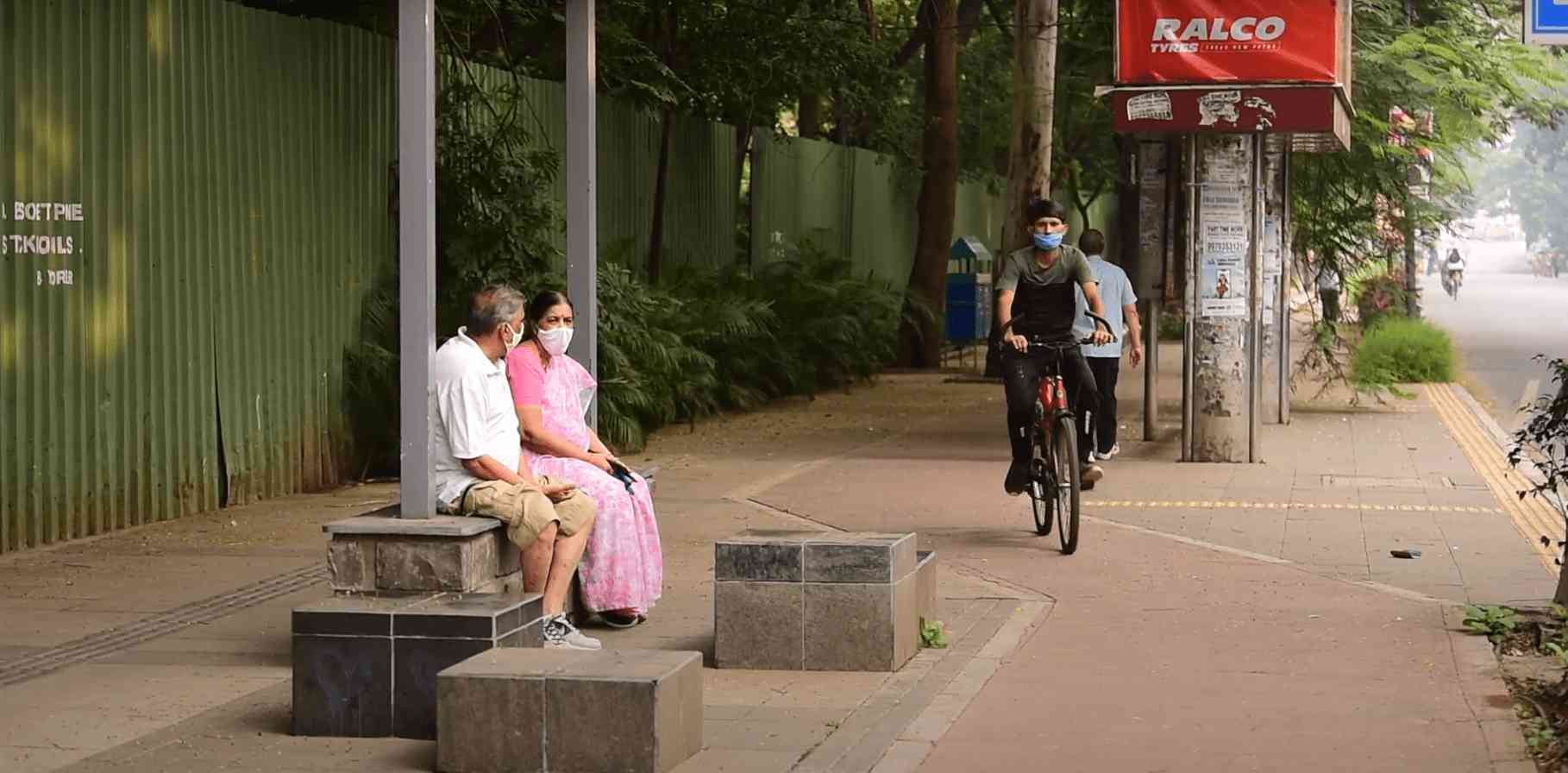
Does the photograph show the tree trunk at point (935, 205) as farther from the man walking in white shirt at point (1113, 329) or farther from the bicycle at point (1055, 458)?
the bicycle at point (1055, 458)

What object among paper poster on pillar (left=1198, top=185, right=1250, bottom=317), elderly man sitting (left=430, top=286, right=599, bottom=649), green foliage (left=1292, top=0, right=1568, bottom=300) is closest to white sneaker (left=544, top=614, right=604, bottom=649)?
elderly man sitting (left=430, top=286, right=599, bottom=649)

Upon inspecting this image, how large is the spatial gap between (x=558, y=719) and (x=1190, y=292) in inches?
411

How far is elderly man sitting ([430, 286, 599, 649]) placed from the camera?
27.3 ft

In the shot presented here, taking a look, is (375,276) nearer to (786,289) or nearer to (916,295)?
(786,289)

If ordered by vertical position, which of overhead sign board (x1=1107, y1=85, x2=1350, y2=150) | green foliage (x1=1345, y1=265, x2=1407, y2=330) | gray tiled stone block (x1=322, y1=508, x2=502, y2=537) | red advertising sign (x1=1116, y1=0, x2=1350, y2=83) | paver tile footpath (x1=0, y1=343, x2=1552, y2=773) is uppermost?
red advertising sign (x1=1116, y1=0, x2=1350, y2=83)

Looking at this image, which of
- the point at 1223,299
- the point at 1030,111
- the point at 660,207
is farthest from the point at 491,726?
the point at 1030,111

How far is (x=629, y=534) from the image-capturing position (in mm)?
8961

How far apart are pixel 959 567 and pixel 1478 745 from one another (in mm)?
4323

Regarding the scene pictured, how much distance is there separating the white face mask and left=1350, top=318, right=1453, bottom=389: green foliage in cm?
1610

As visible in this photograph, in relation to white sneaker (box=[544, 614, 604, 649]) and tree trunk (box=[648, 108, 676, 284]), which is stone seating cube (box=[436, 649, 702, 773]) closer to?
white sneaker (box=[544, 614, 604, 649])

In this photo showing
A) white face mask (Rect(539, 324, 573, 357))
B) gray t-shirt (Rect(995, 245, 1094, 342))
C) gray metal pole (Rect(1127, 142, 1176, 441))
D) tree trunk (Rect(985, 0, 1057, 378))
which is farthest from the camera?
tree trunk (Rect(985, 0, 1057, 378))

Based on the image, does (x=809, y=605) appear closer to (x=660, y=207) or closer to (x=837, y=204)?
(x=660, y=207)

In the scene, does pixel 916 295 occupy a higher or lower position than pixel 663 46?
lower

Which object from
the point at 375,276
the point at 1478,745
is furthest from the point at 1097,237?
the point at 1478,745
